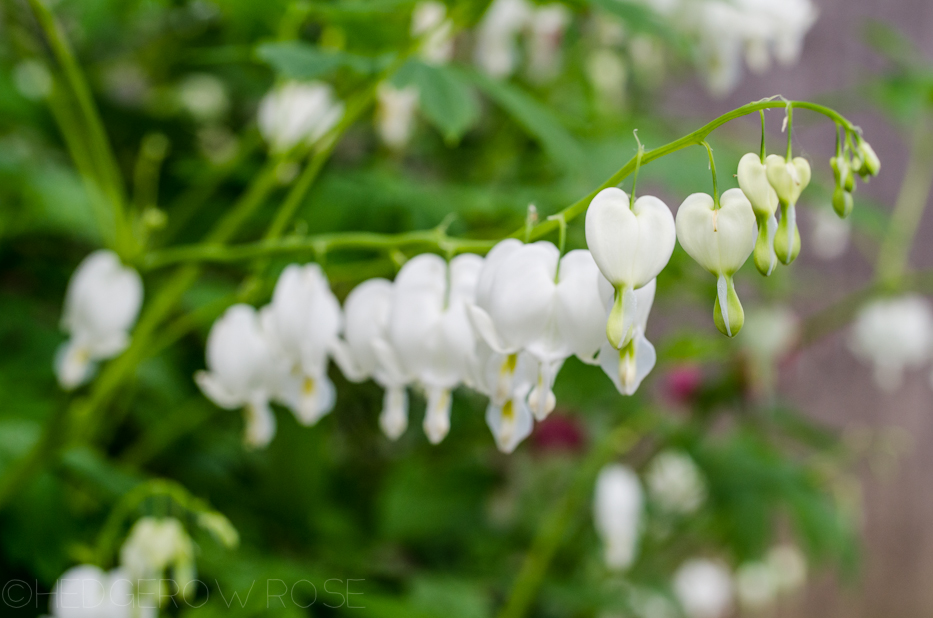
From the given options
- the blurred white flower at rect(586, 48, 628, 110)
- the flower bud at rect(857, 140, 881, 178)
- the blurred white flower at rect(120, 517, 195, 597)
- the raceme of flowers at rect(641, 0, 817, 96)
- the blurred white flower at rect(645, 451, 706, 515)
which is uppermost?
the flower bud at rect(857, 140, 881, 178)

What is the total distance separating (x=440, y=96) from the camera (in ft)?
1.99

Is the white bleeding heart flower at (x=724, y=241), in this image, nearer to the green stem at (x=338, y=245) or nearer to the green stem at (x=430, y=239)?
the green stem at (x=430, y=239)

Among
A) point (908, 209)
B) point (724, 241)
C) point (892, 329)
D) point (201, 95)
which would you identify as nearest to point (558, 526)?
point (892, 329)

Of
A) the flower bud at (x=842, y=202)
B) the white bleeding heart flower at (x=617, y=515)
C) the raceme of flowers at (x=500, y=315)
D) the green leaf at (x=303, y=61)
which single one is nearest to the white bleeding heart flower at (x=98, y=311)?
the raceme of flowers at (x=500, y=315)

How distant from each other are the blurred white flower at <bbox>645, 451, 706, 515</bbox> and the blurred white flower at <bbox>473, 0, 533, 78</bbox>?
0.87m

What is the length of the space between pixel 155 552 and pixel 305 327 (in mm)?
258

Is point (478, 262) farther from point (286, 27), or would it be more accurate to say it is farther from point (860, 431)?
point (860, 431)

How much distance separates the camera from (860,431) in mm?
2164

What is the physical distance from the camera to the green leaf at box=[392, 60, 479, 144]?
23.3 inches

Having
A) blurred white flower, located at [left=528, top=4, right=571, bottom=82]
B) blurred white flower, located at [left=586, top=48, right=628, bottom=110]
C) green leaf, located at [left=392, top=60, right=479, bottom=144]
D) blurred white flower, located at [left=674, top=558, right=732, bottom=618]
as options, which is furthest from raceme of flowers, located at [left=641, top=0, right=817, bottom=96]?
blurred white flower, located at [left=674, top=558, right=732, bottom=618]

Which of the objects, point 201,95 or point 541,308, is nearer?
point 541,308

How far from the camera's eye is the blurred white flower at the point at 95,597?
0.64m

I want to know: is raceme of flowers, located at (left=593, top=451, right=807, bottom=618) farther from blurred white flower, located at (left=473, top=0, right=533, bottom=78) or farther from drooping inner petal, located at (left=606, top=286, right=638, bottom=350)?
drooping inner petal, located at (left=606, top=286, right=638, bottom=350)

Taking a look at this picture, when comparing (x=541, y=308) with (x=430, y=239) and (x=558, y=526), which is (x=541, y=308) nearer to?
(x=430, y=239)
